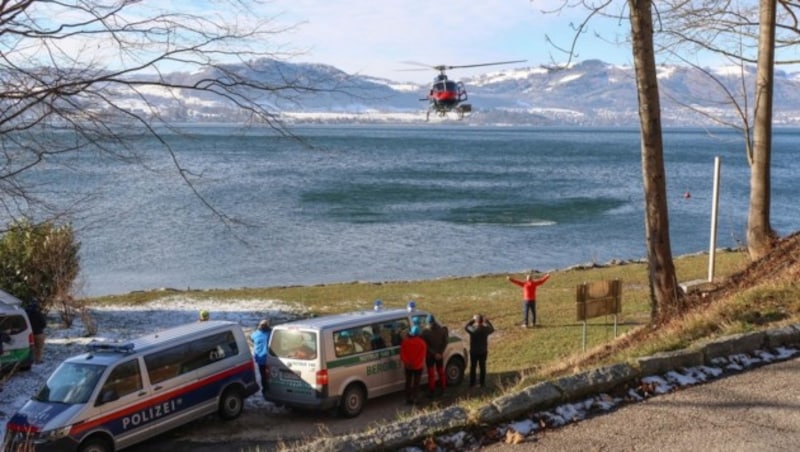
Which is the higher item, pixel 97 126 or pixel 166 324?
pixel 97 126

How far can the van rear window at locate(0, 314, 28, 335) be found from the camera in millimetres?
14977

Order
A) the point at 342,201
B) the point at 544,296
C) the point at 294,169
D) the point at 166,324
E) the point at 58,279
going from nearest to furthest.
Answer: the point at 58,279 < the point at 166,324 < the point at 544,296 < the point at 342,201 < the point at 294,169

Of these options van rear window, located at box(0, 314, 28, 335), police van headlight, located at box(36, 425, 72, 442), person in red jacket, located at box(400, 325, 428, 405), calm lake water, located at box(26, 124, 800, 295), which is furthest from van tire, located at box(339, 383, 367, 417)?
van rear window, located at box(0, 314, 28, 335)

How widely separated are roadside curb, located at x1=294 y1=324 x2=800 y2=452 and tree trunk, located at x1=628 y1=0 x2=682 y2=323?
293 cm

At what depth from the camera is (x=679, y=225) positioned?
5103 cm

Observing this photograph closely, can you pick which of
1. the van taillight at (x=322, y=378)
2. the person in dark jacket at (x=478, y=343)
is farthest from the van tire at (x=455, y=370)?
the van taillight at (x=322, y=378)

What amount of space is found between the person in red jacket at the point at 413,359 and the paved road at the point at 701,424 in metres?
5.60

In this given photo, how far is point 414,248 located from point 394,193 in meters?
28.2

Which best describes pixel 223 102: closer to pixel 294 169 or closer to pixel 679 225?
pixel 679 225

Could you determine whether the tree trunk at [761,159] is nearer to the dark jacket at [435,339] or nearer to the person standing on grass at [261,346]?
the dark jacket at [435,339]

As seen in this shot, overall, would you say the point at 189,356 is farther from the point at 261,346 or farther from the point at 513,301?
the point at 513,301

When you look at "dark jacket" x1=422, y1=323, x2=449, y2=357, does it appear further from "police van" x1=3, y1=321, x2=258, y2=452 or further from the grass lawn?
"police van" x1=3, y1=321, x2=258, y2=452

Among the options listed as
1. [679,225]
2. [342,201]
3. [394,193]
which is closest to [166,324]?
[679,225]

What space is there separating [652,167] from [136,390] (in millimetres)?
8668
